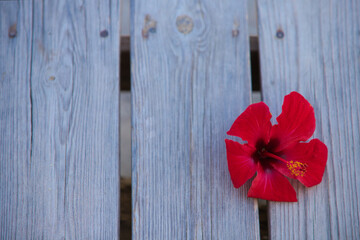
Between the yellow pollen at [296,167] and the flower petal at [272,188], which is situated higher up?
the yellow pollen at [296,167]

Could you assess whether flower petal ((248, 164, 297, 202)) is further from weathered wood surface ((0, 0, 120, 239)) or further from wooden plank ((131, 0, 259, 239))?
weathered wood surface ((0, 0, 120, 239))

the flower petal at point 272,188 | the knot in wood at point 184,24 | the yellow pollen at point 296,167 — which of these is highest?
the knot in wood at point 184,24

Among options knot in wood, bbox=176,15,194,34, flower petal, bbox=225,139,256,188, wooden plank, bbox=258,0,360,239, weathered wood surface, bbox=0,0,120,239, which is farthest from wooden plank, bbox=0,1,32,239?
wooden plank, bbox=258,0,360,239

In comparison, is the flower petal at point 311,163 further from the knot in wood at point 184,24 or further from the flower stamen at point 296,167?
the knot in wood at point 184,24

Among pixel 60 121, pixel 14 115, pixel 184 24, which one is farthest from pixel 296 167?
pixel 14 115

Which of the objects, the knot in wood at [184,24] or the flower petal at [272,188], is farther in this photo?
the knot in wood at [184,24]

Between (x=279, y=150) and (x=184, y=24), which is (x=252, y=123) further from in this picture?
(x=184, y=24)

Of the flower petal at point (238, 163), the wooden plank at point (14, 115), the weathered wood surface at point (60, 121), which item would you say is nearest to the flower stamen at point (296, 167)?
the flower petal at point (238, 163)

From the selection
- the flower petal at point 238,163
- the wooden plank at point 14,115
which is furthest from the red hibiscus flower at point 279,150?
the wooden plank at point 14,115
